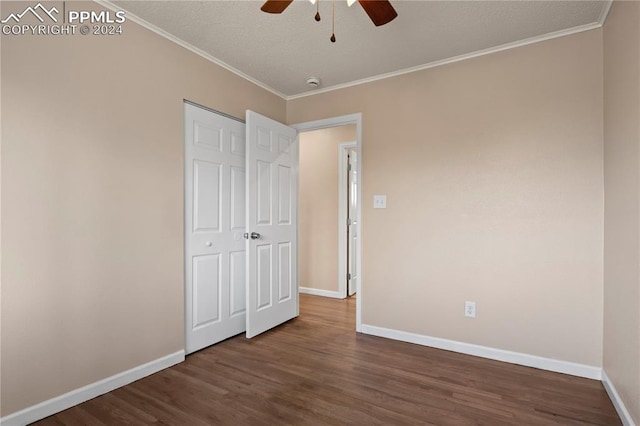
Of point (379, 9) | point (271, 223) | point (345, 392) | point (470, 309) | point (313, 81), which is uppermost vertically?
point (313, 81)

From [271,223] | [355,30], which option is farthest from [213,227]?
[355,30]

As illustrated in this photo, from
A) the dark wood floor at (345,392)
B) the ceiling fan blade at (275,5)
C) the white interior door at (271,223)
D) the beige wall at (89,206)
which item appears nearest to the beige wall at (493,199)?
the dark wood floor at (345,392)

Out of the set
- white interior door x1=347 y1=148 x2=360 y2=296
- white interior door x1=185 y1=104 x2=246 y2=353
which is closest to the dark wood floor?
white interior door x1=185 y1=104 x2=246 y2=353

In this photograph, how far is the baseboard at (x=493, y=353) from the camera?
A: 89.5 inches

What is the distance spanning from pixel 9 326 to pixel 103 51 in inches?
65.7

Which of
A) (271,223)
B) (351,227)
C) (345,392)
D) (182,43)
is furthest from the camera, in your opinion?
(351,227)

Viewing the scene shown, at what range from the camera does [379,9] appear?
5.38 feet

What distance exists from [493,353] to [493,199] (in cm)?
122

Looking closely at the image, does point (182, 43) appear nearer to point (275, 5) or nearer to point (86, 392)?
point (275, 5)

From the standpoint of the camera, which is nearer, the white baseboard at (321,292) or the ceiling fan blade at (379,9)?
the ceiling fan blade at (379,9)

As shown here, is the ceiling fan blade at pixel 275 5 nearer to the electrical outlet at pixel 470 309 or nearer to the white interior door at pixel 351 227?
the electrical outlet at pixel 470 309

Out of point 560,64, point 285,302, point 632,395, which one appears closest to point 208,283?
point 285,302

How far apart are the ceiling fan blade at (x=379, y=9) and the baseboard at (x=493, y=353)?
2.47 m

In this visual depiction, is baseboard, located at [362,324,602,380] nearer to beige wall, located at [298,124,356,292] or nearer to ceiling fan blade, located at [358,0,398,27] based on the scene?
beige wall, located at [298,124,356,292]
